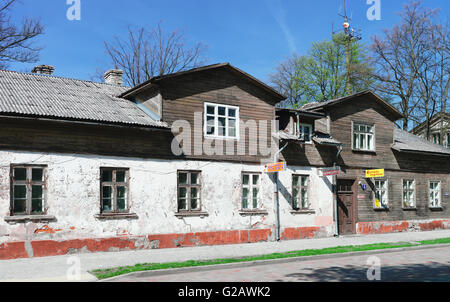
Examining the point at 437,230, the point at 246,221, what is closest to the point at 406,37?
the point at 437,230

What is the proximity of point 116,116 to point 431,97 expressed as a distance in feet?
89.2

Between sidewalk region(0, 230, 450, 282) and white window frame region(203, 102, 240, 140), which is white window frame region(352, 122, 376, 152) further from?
white window frame region(203, 102, 240, 140)

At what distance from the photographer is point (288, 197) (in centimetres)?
2069

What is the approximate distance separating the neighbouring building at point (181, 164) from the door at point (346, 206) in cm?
5

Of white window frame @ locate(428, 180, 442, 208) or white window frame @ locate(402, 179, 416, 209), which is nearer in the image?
white window frame @ locate(402, 179, 416, 209)

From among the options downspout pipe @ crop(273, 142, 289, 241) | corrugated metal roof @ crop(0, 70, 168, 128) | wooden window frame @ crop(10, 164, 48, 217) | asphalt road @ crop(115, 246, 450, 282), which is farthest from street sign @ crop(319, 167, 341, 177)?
wooden window frame @ crop(10, 164, 48, 217)

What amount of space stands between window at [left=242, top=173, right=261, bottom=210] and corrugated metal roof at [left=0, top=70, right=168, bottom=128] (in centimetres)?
431

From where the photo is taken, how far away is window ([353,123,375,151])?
23953 mm

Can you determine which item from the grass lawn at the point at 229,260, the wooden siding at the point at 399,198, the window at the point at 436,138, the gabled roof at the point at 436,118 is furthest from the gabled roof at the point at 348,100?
the window at the point at 436,138

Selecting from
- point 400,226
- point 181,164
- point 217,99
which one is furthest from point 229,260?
point 400,226

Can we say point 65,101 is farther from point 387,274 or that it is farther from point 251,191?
point 387,274

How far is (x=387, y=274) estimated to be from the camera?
419 inches

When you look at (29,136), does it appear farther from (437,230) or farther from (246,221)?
(437,230)

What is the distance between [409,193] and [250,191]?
1065 cm
